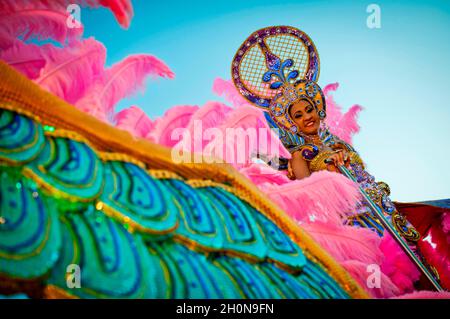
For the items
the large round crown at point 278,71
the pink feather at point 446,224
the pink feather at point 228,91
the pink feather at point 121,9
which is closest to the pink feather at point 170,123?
the pink feather at point 121,9

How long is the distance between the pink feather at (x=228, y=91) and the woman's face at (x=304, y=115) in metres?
0.38

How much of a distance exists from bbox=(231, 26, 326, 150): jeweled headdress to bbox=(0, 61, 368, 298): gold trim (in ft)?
A: 3.51

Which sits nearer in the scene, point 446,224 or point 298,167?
point 298,167

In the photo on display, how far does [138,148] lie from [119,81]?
476 millimetres

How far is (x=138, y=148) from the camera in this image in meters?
1.23

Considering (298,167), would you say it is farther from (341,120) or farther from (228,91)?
(341,120)

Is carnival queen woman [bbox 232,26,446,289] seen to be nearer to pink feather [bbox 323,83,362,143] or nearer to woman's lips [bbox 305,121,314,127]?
woman's lips [bbox 305,121,314,127]

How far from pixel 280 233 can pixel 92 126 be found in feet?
2.67

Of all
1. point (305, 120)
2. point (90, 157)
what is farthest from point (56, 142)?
point (305, 120)

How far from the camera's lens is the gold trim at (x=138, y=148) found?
107 centimetres

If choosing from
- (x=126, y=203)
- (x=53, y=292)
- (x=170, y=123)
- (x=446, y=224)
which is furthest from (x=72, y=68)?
(x=446, y=224)

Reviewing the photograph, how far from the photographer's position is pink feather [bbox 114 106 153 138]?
1.51 metres

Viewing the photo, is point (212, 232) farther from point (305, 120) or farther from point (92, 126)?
point (305, 120)

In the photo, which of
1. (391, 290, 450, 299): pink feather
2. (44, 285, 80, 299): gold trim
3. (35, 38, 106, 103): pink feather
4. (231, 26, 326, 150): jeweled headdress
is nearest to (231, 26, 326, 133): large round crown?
(231, 26, 326, 150): jeweled headdress
